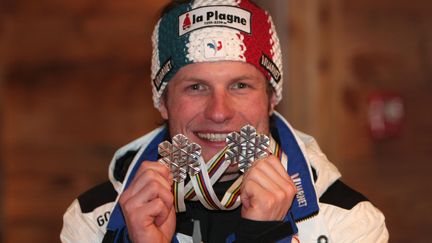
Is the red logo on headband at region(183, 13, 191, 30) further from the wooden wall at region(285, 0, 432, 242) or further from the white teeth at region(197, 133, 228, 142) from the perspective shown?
the wooden wall at region(285, 0, 432, 242)

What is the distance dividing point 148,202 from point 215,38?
0.44 meters

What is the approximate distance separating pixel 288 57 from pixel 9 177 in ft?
4.19

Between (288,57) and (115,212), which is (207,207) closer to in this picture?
(115,212)

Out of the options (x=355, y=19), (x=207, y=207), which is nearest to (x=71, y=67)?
(x=355, y=19)

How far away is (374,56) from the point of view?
11.1 feet

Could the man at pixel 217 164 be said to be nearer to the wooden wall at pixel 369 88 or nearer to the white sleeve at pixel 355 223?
the white sleeve at pixel 355 223

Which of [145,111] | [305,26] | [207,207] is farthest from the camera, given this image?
[145,111]

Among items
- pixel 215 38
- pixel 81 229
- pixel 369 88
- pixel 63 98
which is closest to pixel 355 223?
pixel 215 38

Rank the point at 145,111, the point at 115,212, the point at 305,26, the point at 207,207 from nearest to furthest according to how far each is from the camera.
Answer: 1. the point at 207,207
2. the point at 115,212
3. the point at 305,26
4. the point at 145,111

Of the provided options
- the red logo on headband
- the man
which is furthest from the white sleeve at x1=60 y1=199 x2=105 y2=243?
the red logo on headband

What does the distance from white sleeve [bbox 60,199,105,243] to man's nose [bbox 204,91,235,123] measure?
424 millimetres

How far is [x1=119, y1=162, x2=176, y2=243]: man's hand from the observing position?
6.08ft

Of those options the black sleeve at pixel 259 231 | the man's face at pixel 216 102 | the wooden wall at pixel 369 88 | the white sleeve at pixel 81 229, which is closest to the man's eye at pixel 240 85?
the man's face at pixel 216 102

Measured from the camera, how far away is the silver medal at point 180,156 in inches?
73.1
